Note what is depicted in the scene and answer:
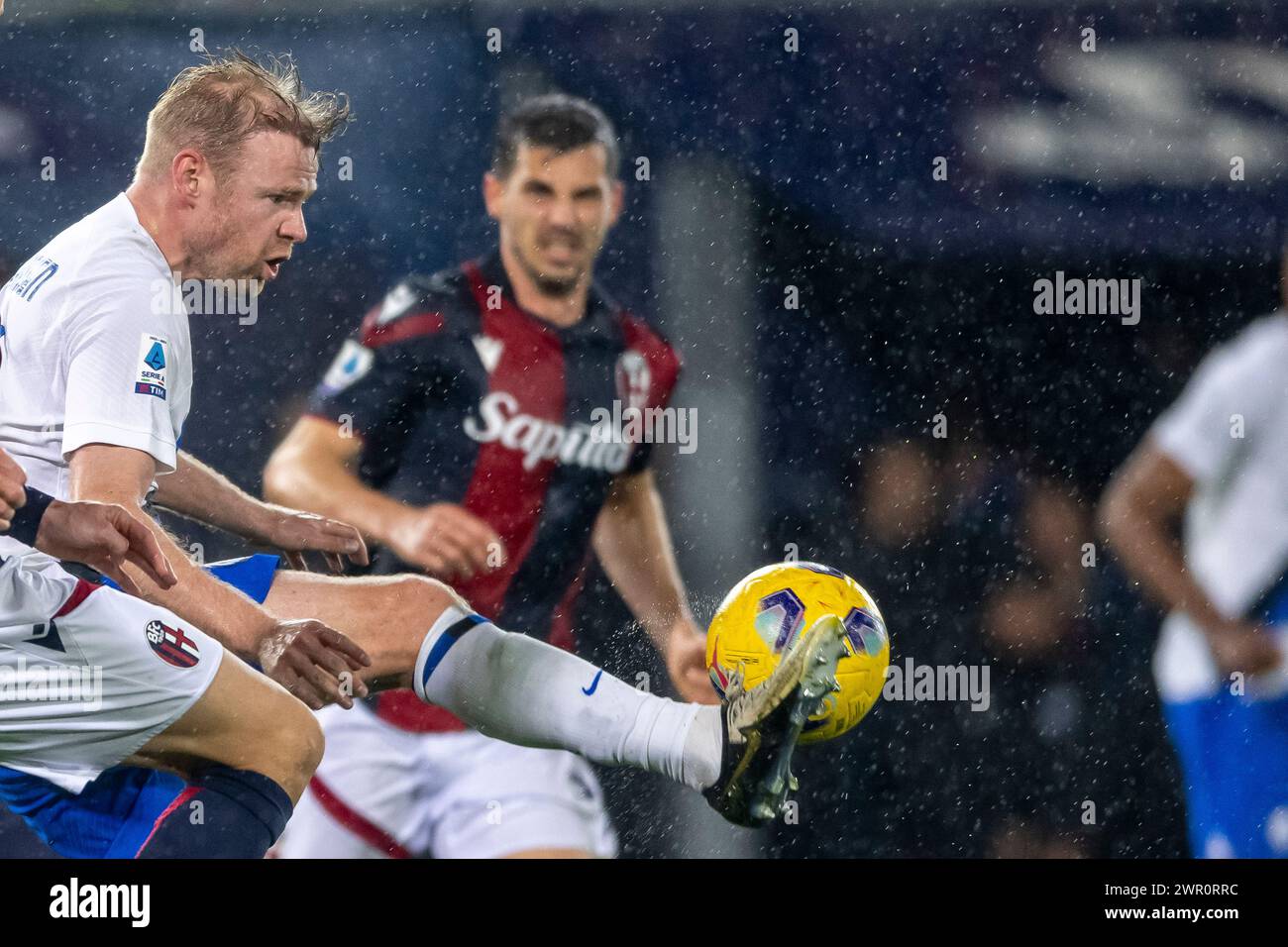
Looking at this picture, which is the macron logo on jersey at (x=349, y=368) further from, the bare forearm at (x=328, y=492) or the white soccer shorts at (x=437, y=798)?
the white soccer shorts at (x=437, y=798)

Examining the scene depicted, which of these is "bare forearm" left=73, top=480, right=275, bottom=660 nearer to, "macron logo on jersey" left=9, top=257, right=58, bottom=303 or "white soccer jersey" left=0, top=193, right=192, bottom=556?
"white soccer jersey" left=0, top=193, right=192, bottom=556

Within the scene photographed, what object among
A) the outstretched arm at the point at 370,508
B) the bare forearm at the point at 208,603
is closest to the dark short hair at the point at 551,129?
the outstretched arm at the point at 370,508

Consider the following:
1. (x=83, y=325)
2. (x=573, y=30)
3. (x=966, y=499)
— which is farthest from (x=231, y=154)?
(x=966, y=499)

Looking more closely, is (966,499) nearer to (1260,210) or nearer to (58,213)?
(1260,210)

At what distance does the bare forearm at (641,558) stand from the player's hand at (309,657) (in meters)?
0.69

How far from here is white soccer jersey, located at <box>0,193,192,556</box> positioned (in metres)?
2.55

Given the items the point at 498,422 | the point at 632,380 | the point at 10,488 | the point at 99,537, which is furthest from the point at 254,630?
the point at 632,380

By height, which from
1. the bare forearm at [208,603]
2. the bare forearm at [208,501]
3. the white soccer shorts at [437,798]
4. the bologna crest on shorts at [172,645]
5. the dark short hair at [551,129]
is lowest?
the white soccer shorts at [437,798]

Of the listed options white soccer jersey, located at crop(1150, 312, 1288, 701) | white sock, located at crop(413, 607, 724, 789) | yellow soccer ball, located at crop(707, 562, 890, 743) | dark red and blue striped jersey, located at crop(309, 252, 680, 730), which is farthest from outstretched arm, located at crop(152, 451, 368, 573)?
white soccer jersey, located at crop(1150, 312, 1288, 701)

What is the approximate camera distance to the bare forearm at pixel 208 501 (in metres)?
2.81

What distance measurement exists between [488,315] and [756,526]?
2.47 feet

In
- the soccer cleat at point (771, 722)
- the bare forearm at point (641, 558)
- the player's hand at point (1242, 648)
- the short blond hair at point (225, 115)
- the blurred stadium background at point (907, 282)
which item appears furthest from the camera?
the blurred stadium background at point (907, 282)

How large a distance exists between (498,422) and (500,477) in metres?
0.11
